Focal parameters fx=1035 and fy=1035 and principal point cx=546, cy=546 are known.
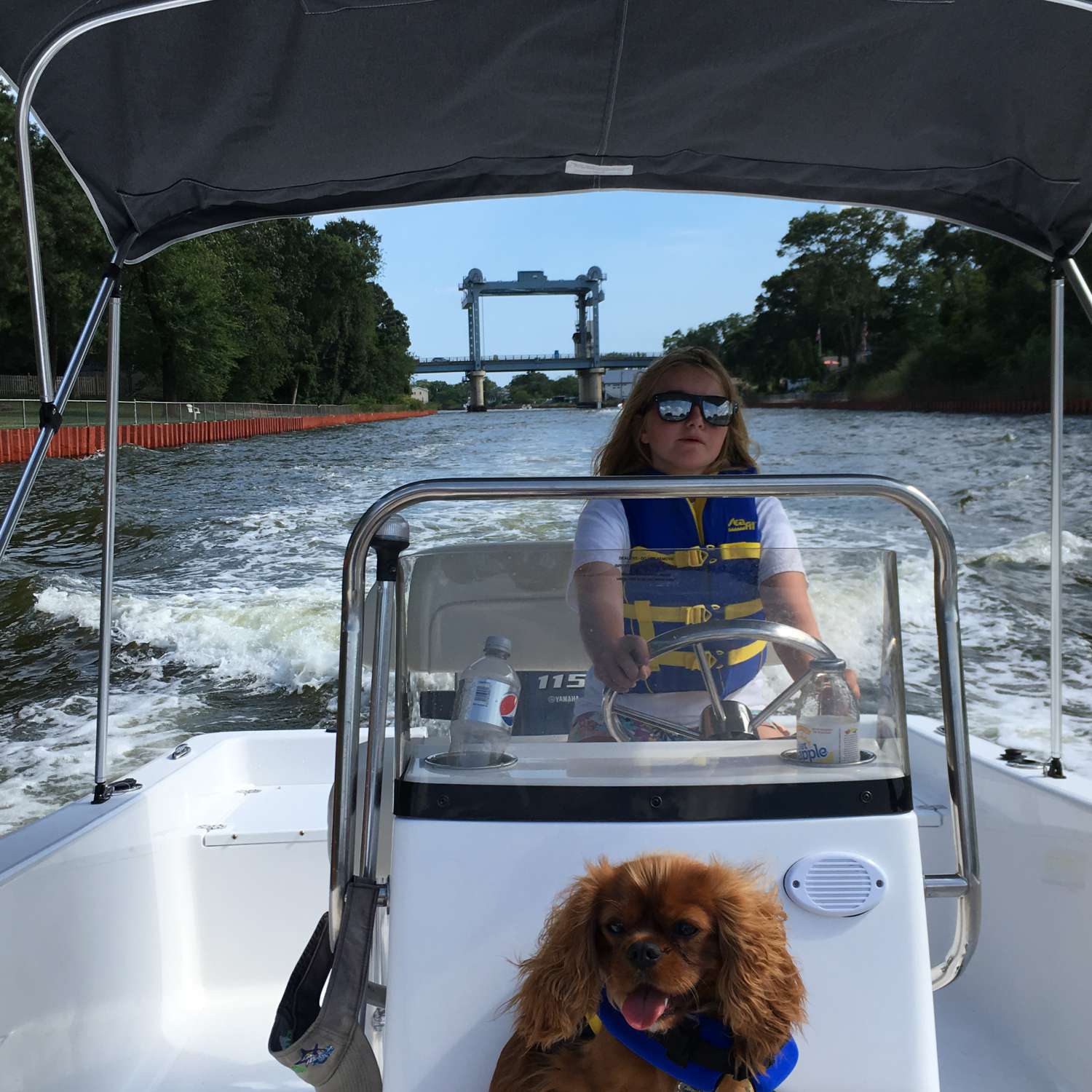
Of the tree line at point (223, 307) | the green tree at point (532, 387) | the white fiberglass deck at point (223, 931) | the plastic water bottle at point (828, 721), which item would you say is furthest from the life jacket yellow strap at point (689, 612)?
the green tree at point (532, 387)

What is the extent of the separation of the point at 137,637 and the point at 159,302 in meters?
22.6

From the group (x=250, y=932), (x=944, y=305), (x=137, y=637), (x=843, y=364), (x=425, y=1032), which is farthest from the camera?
(x=944, y=305)

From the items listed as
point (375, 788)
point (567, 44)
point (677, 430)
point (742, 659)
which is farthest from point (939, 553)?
point (567, 44)

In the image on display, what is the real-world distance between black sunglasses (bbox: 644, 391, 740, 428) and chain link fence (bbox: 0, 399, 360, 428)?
13660 mm

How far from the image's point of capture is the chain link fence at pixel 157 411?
Result: 64.8ft

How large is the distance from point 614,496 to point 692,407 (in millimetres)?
415

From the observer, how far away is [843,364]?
19.0 meters

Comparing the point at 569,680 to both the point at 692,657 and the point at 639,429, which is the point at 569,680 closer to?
the point at 692,657

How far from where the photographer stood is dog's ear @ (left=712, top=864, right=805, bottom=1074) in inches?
Answer: 38.2

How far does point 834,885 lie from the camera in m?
1.16

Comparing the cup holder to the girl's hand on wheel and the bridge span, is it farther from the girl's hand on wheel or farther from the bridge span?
the bridge span

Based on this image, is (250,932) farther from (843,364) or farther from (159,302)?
(159,302)

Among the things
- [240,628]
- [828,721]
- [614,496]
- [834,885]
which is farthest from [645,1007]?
[240,628]

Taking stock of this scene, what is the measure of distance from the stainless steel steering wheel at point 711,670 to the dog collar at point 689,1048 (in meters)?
0.33
